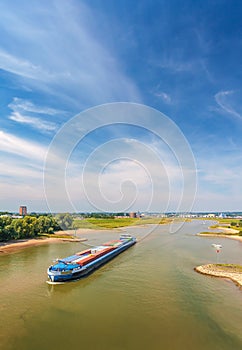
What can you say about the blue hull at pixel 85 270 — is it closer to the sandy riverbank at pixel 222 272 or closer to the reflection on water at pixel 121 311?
the reflection on water at pixel 121 311

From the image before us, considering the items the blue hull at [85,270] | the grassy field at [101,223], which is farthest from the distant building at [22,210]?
the blue hull at [85,270]

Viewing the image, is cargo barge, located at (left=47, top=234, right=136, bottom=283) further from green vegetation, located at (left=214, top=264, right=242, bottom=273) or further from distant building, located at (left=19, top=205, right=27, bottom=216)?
distant building, located at (left=19, top=205, right=27, bottom=216)

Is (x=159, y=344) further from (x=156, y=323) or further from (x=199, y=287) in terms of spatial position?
(x=199, y=287)

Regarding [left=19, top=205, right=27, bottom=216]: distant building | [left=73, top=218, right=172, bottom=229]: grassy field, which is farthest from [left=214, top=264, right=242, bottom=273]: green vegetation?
[left=19, top=205, right=27, bottom=216]: distant building

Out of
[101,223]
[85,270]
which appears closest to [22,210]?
[101,223]

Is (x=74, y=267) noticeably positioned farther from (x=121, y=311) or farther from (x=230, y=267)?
(x=230, y=267)
